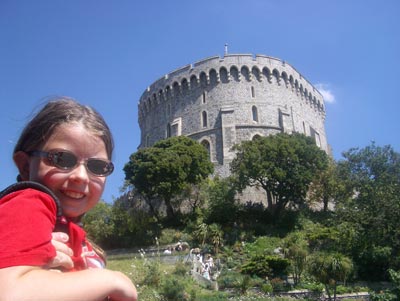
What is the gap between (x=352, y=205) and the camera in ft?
98.4

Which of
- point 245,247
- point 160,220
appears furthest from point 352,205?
point 160,220

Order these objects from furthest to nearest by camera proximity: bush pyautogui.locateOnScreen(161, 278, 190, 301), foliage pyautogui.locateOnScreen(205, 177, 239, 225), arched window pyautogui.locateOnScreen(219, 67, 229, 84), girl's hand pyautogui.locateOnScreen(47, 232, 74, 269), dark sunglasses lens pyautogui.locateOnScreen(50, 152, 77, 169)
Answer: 1. arched window pyautogui.locateOnScreen(219, 67, 229, 84)
2. foliage pyautogui.locateOnScreen(205, 177, 239, 225)
3. bush pyautogui.locateOnScreen(161, 278, 190, 301)
4. dark sunglasses lens pyautogui.locateOnScreen(50, 152, 77, 169)
5. girl's hand pyautogui.locateOnScreen(47, 232, 74, 269)

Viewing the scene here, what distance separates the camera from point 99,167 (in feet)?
5.79

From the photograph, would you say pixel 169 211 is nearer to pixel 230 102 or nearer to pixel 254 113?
pixel 230 102

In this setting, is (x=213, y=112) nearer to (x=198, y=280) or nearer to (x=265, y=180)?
(x=265, y=180)

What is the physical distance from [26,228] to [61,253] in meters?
0.18

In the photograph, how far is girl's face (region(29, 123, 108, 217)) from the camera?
163cm

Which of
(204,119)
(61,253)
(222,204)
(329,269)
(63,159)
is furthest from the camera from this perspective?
(204,119)

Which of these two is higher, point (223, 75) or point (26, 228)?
point (223, 75)

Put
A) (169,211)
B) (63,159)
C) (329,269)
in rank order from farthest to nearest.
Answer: (169,211) < (329,269) < (63,159)

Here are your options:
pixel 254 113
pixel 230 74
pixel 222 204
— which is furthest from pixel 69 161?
pixel 230 74

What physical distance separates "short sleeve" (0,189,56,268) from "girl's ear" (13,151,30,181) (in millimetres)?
382

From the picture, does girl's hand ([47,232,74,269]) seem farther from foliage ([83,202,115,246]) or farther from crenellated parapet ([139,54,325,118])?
crenellated parapet ([139,54,325,118])

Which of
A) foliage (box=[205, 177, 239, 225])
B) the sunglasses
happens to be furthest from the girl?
foliage (box=[205, 177, 239, 225])
